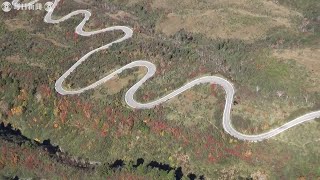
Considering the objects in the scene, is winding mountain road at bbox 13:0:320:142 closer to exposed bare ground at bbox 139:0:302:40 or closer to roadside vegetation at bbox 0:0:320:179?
roadside vegetation at bbox 0:0:320:179

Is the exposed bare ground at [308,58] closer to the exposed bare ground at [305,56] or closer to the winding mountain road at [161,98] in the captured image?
the exposed bare ground at [305,56]

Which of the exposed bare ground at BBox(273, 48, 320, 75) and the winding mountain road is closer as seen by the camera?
the winding mountain road

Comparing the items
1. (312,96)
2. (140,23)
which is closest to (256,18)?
(140,23)

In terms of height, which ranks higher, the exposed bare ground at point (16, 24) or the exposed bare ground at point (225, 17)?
the exposed bare ground at point (16, 24)

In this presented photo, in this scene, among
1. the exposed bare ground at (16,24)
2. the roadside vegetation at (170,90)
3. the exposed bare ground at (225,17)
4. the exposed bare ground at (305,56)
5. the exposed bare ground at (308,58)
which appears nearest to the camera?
the roadside vegetation at (170,90)

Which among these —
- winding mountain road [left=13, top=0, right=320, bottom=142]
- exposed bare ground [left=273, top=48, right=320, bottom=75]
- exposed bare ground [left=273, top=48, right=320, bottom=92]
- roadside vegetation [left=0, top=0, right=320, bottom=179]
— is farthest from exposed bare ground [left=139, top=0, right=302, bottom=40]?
exposed bare ground [left=273, top=48, right=320, bottom=92]

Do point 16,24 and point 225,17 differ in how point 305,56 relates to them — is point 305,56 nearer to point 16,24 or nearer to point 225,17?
point 225,17

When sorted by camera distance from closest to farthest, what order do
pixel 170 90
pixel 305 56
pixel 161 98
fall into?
pixel 161 98 < pixel 170 90 < pixel 305 56

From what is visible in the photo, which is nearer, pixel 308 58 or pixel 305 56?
pixel 308 58

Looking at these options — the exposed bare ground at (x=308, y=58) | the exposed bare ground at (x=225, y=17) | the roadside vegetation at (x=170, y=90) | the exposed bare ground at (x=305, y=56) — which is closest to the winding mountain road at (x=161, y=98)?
the roadside vegetation at (x=170, y=90)

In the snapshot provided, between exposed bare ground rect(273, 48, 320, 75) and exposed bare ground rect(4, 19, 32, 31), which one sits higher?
exposed bare ground rect(4, 19, 32, 31)

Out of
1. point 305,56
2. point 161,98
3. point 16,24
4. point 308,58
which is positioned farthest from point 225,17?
point 16,24
